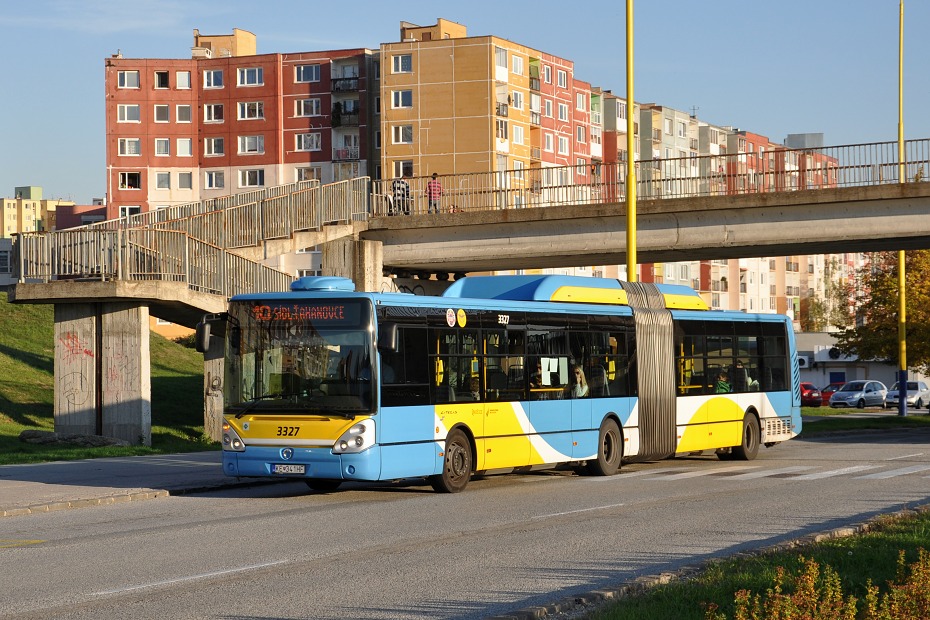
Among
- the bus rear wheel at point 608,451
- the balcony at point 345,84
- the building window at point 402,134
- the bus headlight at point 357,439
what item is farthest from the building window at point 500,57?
the bus headlight at point 357,439

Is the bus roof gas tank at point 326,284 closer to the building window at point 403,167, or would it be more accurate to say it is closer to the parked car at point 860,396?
the parked car at point 860,396

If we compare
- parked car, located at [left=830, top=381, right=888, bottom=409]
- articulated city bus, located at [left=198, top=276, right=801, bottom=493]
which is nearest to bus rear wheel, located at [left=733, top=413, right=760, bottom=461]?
articulated city bus, located at [left=198, top=276, right=801, bottom=493]

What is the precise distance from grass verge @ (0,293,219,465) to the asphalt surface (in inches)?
55.4

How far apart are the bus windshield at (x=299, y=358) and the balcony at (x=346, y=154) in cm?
8540

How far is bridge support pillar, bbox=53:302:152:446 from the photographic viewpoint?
96.6 feet

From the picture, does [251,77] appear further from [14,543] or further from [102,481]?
[14,543]

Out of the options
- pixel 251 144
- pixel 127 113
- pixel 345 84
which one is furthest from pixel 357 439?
pixel 127 113

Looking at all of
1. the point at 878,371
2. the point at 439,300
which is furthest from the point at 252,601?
A: the point at 878,371

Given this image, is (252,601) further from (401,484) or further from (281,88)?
(281,88)

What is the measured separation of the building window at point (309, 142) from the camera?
10381cm

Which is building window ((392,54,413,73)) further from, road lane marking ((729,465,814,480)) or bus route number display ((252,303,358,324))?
bus route number display ((252,303,358,324))

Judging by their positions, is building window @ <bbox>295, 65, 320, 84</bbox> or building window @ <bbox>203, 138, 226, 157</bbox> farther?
building window @ <bbox>203, 138, 226, 157</bbox>

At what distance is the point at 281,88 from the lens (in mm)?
103625

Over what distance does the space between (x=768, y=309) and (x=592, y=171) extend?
358 ft
